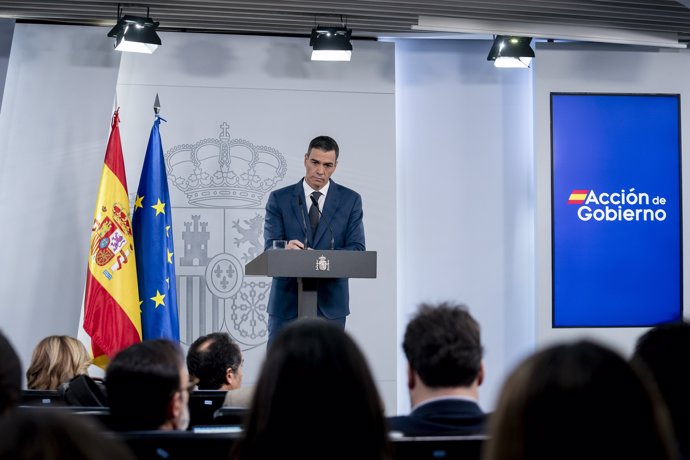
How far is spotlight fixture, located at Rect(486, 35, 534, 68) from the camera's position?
7711 mm

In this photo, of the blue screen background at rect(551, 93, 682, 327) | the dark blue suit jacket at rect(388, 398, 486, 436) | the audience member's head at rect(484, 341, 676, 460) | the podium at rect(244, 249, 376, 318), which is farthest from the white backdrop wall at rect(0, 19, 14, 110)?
the audience member's head at rect(484, 341, 676, 460)

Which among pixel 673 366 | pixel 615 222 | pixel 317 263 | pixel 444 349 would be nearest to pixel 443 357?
pixel 444 349

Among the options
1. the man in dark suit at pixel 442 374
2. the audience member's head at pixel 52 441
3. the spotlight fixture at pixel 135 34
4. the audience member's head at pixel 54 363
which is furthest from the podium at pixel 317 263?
the audience member's head at pixel 52 441

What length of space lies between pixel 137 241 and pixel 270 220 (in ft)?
5.38

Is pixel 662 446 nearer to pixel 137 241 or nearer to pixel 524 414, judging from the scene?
pixel 524 414

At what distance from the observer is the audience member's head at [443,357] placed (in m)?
2.73

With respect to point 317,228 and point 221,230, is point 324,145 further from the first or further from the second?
point 221,230

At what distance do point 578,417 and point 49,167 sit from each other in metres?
7.08

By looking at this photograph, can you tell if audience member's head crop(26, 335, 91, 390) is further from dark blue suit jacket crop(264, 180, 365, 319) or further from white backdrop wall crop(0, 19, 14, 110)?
white backdrop wall crop(0, 19, 14, 110)

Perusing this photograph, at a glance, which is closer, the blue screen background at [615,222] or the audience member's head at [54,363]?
the audience member's head at [54,363]

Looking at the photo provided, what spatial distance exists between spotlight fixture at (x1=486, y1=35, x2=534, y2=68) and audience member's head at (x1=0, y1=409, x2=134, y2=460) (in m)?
7.11

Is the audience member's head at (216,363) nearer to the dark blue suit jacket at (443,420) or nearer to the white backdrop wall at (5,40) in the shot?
the dark blue suit jacket at (443,420)

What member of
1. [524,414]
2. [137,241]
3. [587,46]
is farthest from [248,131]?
[524,414]

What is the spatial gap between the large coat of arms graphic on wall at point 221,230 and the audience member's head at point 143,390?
17.8 feet
